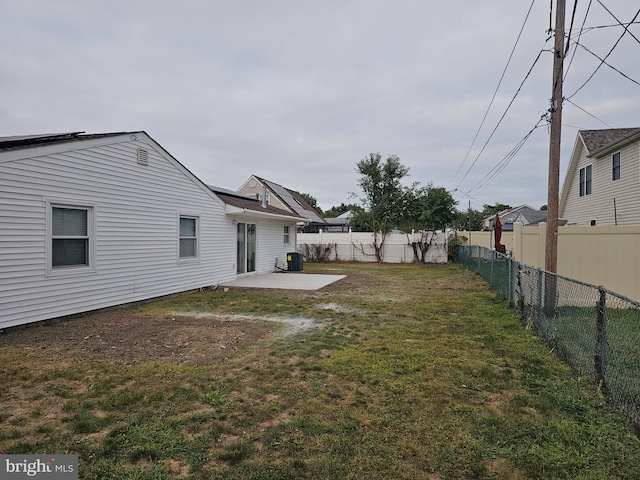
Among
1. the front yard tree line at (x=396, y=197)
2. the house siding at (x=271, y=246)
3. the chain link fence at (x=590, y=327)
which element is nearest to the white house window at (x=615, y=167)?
the chain link fence at (x=590, y=327)

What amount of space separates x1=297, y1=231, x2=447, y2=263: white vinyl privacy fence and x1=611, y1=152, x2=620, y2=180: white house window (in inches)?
357

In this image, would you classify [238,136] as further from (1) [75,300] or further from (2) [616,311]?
(2) [616,311]

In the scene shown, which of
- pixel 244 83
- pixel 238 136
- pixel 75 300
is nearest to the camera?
pixel 75 300

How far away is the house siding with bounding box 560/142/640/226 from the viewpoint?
1273 centimetres

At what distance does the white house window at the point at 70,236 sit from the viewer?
6789mm

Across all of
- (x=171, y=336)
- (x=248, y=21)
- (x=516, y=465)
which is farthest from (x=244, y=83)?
(x=516, y=465)

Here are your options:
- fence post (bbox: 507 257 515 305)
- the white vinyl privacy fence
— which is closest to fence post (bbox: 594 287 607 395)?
fence post (bbox: 507 257 515 305)

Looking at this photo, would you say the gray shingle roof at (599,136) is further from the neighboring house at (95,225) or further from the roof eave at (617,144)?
the neighboring house at (95,225)

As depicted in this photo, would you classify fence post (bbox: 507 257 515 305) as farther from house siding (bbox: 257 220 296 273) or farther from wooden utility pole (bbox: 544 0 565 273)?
house siding (bbox: 257 220 296 273)

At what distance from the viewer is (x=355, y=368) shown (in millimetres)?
4414

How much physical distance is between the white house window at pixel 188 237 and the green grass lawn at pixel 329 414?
548 centimetres

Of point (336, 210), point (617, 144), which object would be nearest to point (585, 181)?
point (617, 144)

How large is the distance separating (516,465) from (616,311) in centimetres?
310

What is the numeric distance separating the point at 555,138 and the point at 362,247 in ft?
54.5
